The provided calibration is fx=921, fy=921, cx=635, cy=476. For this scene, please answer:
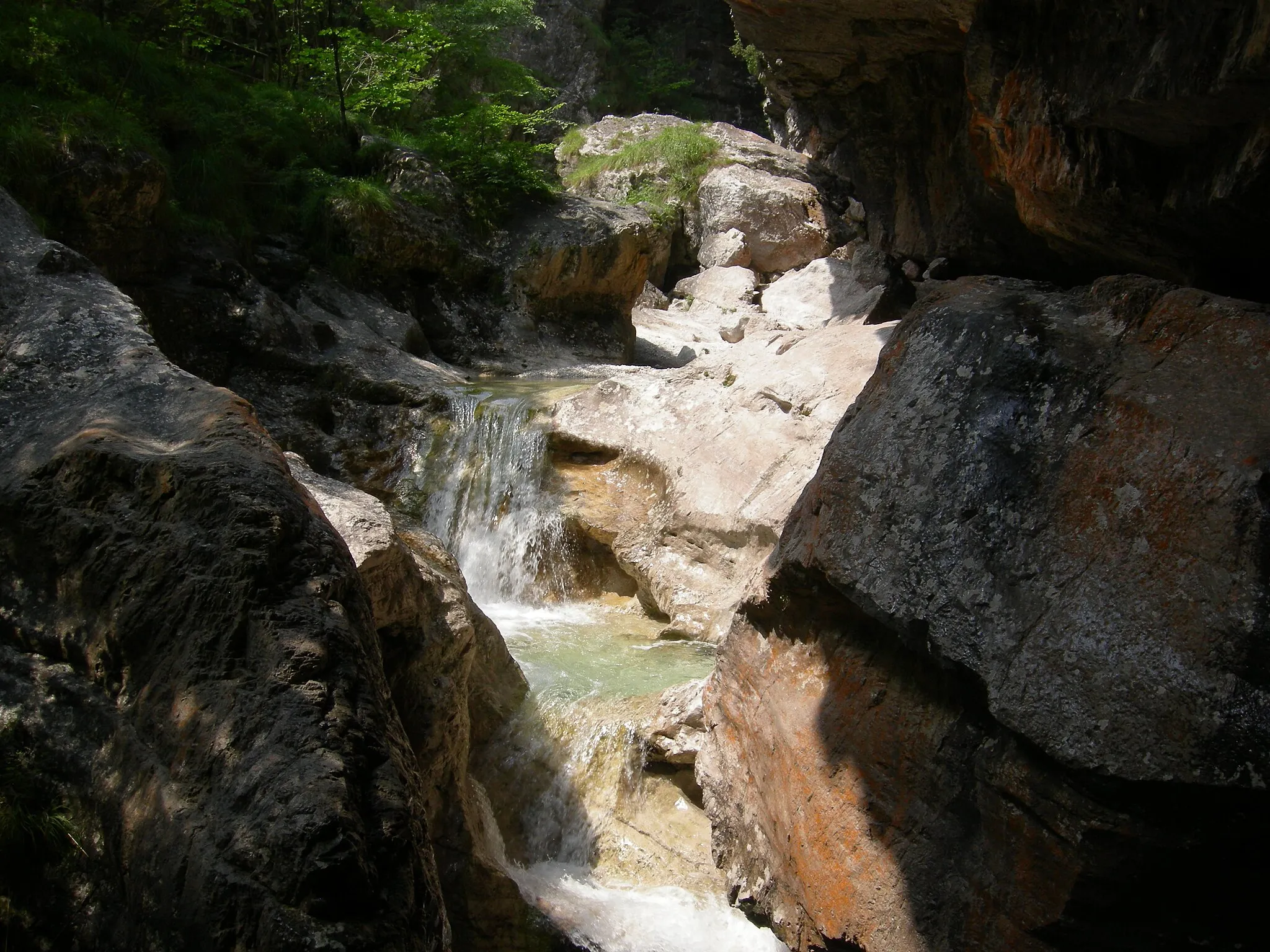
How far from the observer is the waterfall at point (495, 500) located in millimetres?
8672

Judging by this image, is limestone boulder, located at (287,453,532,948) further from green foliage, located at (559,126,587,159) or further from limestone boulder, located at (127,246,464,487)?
green foliage, located at (559,126,587,159)

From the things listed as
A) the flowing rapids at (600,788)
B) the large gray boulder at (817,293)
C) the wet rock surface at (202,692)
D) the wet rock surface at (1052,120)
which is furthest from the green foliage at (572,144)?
the wet rock surface at (202,692)

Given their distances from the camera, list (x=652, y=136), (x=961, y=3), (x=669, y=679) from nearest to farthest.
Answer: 1. (x=961, y=3)
2. (x=669, y=679)
3. (x=652, y=136)

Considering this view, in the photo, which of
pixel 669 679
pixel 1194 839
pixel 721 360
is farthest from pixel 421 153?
pixel 1194 839

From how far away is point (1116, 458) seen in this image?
313cm

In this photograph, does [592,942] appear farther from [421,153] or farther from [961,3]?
[421,153]

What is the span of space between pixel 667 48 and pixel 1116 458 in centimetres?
2451

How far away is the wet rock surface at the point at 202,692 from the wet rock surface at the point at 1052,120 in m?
3.36

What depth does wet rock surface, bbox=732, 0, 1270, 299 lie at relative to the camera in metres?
3.38

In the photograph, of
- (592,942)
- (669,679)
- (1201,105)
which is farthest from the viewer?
(669,679)

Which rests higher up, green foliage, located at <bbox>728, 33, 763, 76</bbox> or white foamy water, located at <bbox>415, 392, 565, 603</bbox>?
green foliage, located at <bbox>728, 33, 763, 76</bbox>

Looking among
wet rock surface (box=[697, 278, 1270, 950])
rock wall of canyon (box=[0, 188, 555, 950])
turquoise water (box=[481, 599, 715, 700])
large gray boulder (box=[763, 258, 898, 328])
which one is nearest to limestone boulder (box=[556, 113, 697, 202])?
large gray boulder (box=[763, 258, 898, 328])

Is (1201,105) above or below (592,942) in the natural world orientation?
above

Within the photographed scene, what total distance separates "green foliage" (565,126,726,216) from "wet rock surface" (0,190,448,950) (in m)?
16.2
